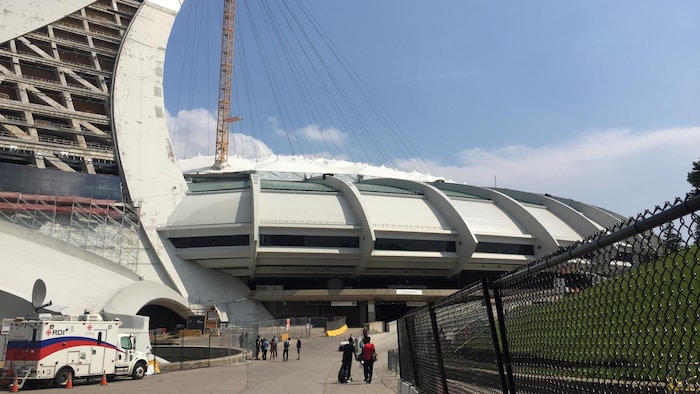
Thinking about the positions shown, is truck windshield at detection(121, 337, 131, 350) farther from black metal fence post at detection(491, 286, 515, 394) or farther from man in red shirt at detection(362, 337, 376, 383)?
black metal fence post at detection(491, 286, 515, 394)

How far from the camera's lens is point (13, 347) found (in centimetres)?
1838

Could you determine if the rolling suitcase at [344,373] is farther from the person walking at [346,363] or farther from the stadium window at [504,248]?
the stadium window at [504,248]

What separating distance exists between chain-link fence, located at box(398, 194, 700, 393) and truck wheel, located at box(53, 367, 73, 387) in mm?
17870

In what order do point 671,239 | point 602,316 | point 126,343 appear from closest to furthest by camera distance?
point 671,239, point 602,316, point 126,343

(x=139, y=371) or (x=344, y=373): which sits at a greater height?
(x=344, y=373)

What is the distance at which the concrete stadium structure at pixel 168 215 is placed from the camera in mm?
44781

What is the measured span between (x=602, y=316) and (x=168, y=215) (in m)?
52.0

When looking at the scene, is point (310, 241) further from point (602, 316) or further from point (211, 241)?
point (602, 316)

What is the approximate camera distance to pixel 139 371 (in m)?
21.4

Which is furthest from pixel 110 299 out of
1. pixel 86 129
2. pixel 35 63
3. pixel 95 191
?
pixel 35 63

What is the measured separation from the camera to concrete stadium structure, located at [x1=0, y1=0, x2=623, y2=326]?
1763 inches

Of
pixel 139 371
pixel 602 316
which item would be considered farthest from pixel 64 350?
pixel 602 316

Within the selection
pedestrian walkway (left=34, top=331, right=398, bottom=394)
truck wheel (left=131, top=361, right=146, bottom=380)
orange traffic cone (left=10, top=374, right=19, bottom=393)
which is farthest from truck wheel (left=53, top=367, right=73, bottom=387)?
truck wheel (left=131, top=361, right=146, bottom=380)

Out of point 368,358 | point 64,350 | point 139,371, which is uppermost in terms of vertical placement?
point 64,350
